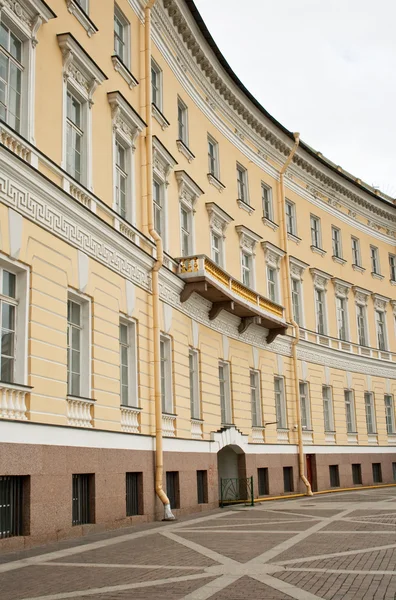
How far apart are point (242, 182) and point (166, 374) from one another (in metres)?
10.9

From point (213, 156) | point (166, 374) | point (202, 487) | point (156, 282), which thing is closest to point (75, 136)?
point (156, 282)

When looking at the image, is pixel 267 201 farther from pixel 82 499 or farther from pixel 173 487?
pixel 82 499

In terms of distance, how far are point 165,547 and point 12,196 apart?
20.8 ft

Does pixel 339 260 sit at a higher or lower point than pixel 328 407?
higher

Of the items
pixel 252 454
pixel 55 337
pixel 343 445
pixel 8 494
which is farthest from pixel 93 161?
pixel 343 445

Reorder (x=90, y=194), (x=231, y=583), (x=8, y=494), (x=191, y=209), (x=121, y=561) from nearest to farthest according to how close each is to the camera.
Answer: (x=231, y=583)
(x=121, y=561)
(x=8, y=494)
(x=90, y=194)
(x=191, y=209)

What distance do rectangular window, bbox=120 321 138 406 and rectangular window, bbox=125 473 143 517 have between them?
165 centimetres

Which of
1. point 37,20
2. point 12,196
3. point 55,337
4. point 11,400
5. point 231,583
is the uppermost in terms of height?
point 37,20

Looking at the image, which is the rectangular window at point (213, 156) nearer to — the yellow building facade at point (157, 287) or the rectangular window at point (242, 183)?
the yellow building facade at point (157, 287)

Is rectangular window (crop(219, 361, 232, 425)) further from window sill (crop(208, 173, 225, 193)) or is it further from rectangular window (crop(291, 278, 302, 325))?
rectangular window (crop(291, 278, 302, 325))

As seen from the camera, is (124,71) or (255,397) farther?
(255,397)

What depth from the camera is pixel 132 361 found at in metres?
17.1

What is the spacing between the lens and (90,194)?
15.3 m

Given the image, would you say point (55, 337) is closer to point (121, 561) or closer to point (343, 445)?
point (121, 561)
